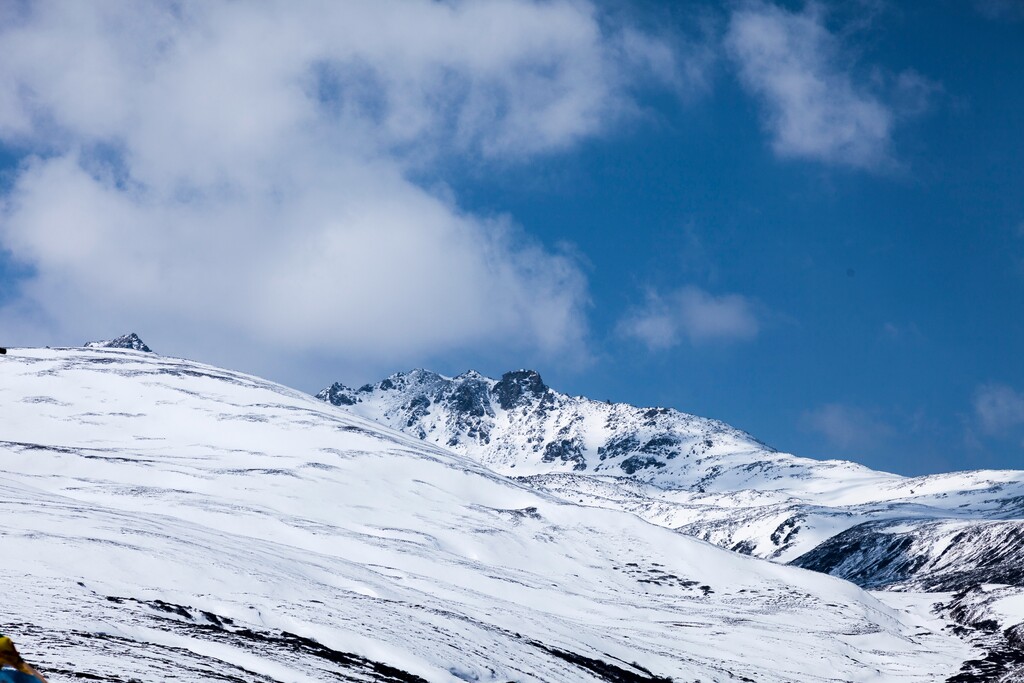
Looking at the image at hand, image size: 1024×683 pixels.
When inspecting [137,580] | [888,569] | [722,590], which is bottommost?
[137,580]

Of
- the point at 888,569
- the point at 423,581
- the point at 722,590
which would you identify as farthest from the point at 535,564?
the point at 888,569

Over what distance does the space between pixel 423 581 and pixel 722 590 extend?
36.6 metres

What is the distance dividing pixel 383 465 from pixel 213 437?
89.1 ft

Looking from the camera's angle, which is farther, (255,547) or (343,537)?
(343,537)

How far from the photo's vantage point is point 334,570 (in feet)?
208

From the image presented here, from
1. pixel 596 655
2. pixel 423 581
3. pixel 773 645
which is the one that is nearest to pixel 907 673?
pixel 773 645

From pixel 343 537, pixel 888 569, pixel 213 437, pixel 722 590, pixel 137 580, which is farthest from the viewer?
pixel 213 437

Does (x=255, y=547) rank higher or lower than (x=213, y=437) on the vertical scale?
lower

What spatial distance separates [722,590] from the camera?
95.9 meters

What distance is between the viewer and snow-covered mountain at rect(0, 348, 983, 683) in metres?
38.2

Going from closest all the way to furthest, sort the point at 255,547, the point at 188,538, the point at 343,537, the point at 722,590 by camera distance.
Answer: the point at 188,538
the point at 255,547
the point at 343,537
the point at 722,590

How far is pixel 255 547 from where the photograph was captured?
209 feet

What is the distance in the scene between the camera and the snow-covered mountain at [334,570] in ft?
125

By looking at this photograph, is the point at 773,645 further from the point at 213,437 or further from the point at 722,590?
the point at 213,437
